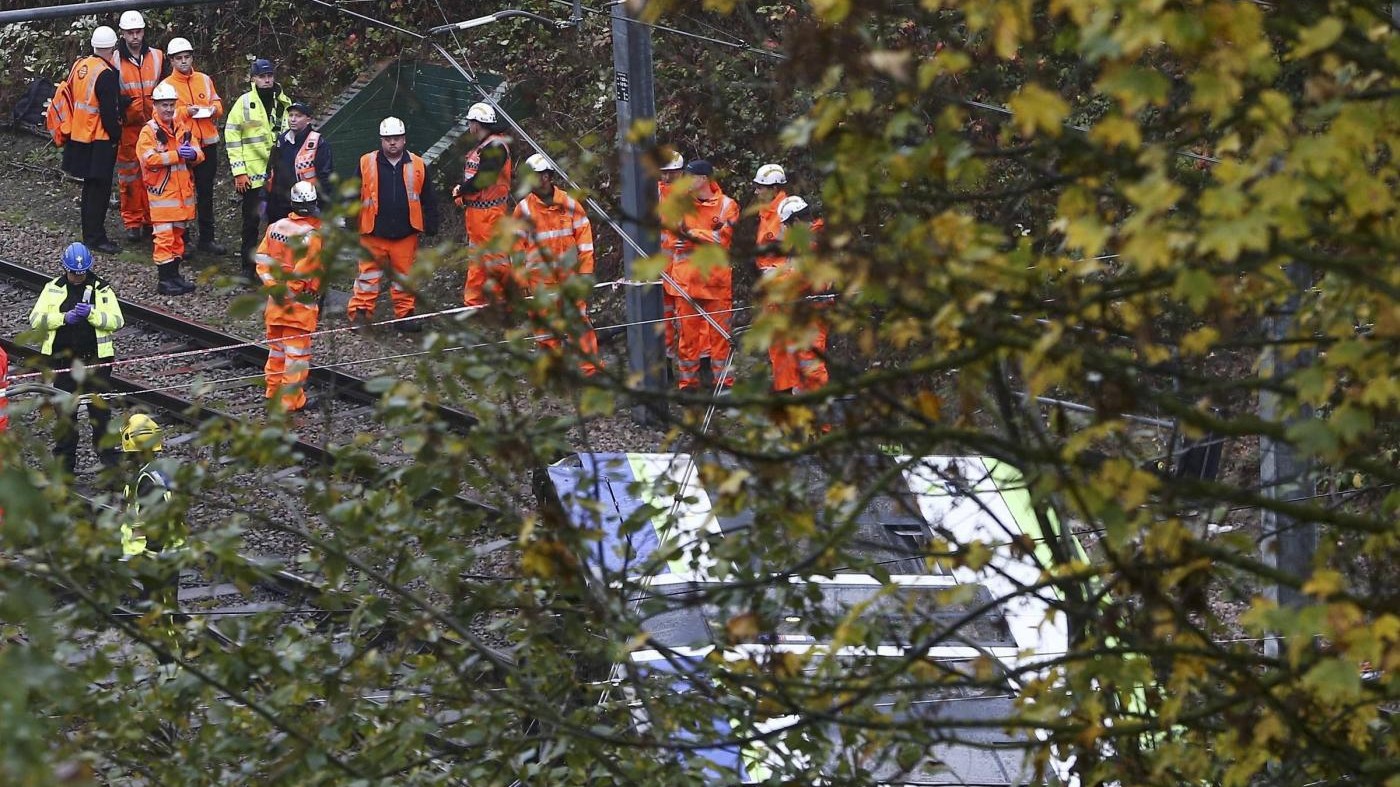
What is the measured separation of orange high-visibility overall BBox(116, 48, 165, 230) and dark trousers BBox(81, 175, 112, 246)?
0.35m

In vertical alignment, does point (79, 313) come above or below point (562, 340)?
above

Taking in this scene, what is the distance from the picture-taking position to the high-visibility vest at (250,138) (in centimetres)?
1692

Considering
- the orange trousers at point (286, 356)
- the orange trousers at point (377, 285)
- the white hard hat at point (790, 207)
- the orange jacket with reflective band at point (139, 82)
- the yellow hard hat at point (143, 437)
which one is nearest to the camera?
the yellow hard hat at point (143, 437)

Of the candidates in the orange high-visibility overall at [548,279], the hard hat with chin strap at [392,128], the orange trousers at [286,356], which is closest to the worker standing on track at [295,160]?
the hard hat with chin strap at [392,128]

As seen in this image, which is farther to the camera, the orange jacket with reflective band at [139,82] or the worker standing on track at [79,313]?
the orange jacket with reflective band at [139,82]

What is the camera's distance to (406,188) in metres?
15.3

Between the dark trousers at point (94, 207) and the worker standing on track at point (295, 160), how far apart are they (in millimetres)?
2026

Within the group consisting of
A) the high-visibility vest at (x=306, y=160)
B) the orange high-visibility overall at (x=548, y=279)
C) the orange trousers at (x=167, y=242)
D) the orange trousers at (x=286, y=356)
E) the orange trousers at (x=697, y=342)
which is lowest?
the orange high-visibility overall at (x=548, y=279)

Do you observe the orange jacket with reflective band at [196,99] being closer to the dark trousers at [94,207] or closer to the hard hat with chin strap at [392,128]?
the dark trousers at [94,207]

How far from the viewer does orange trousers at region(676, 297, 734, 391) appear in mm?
14188

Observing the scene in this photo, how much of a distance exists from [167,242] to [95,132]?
1913 millimetres

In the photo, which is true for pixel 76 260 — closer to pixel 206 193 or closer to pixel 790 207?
pixel 206 193

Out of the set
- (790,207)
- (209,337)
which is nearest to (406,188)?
(209,337)

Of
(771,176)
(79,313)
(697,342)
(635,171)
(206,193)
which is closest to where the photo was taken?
(635,171)
